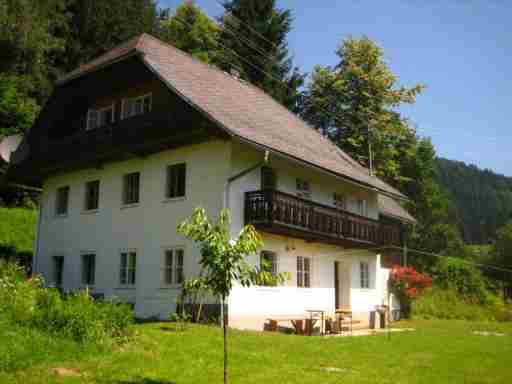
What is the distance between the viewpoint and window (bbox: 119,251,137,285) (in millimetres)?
20375

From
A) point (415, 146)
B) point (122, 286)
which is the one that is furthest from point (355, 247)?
point (415, 146)

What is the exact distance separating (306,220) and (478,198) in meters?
98.6

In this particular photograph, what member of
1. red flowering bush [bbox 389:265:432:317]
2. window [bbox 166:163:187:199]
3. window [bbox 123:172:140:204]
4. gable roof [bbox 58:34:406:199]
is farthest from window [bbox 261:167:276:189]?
red flowering bush [bbox 389:265:432:317]

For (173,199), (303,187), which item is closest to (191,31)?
(303,187)

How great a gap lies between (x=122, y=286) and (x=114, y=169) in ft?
14.4

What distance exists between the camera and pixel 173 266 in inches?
749

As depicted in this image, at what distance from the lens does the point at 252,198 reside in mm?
18625

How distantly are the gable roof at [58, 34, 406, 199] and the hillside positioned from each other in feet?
260

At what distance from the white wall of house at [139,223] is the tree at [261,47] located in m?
18.6

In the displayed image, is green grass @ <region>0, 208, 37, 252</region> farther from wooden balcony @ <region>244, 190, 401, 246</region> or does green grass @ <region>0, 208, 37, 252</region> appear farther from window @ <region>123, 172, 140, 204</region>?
wooden balcony @ <region>244, 190, 401, 246</region>

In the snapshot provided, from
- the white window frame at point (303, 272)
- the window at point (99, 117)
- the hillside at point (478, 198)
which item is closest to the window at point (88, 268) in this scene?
the window at point (99, 117)

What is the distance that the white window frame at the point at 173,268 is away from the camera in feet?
61.7

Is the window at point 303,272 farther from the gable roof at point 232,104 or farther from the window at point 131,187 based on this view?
the window at point 131,187

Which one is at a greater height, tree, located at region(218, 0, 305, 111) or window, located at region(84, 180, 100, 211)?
tree, located at region(218, 0, 305, 111)
